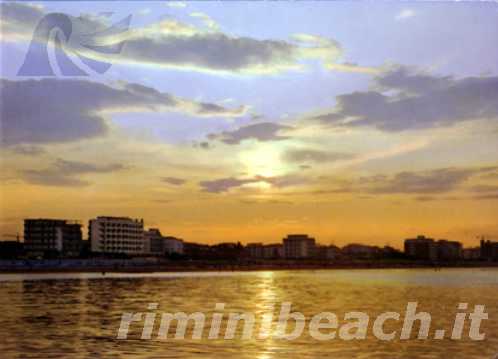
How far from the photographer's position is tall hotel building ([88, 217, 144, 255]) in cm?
4125

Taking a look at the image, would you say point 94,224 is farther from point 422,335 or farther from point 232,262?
point 422,335

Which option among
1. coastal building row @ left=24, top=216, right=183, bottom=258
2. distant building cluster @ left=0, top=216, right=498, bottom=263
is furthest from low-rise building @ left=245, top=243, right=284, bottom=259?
coastal building row @ left=24, top=216, right=183, bottom=258

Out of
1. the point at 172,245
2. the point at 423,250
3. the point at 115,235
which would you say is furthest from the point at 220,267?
the point at 423,250

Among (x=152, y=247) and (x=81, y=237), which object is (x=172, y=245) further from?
(x=81, y=237)

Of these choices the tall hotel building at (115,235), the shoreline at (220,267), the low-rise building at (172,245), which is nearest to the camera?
the shoreline at (220,267)

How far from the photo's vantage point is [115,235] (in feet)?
138

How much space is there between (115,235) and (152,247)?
29.0ft

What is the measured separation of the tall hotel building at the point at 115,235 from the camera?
41.2m

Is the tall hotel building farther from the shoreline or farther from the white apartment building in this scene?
the white apartment building

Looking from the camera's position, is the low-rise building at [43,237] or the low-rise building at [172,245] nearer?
the low-rise building at [43,237]

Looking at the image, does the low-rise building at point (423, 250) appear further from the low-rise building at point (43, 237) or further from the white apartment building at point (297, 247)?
the low-rise building at point (43, 237)

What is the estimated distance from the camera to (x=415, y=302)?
1178 cm

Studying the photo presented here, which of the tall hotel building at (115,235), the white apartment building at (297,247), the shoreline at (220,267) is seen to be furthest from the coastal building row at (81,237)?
the white apartment building at (297,247)

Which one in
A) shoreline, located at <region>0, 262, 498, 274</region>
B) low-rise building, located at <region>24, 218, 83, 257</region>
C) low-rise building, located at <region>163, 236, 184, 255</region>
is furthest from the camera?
low-rise building, located at <region>163, 236, 184, 255</region>
